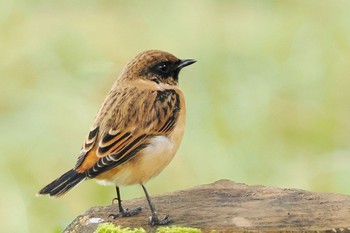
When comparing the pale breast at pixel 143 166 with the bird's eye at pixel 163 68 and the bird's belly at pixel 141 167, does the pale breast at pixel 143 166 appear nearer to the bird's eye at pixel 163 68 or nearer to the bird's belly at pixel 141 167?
the bird's belly at pixel 141 167

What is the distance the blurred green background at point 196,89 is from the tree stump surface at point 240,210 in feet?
7.24

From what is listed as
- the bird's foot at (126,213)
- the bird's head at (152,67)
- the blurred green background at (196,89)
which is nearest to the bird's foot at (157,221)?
the bird's foot at (126,213)

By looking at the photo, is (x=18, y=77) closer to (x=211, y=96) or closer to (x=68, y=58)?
(x=68, y=58)

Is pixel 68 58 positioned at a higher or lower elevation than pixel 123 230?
higher

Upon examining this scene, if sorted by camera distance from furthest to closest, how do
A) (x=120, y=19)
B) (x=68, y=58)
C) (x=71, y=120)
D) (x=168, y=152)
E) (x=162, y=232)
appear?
(x=120, y=19) → (x=68, y=58) → (x=71, y=120) → (x=168, y=152) → (x=162, y=232)

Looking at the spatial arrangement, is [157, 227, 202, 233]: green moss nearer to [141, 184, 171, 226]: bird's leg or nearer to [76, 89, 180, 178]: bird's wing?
[141, 184, 171, 226]: bird's leg

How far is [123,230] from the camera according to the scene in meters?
8.82

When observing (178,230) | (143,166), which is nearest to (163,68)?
(143,166)

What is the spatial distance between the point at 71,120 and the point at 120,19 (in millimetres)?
2366

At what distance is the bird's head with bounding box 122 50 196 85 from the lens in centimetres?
981

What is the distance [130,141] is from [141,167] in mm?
172

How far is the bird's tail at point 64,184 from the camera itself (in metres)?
9.03

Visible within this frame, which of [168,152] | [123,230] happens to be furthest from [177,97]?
[123,230]

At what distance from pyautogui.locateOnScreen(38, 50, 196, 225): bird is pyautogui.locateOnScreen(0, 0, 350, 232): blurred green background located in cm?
221
